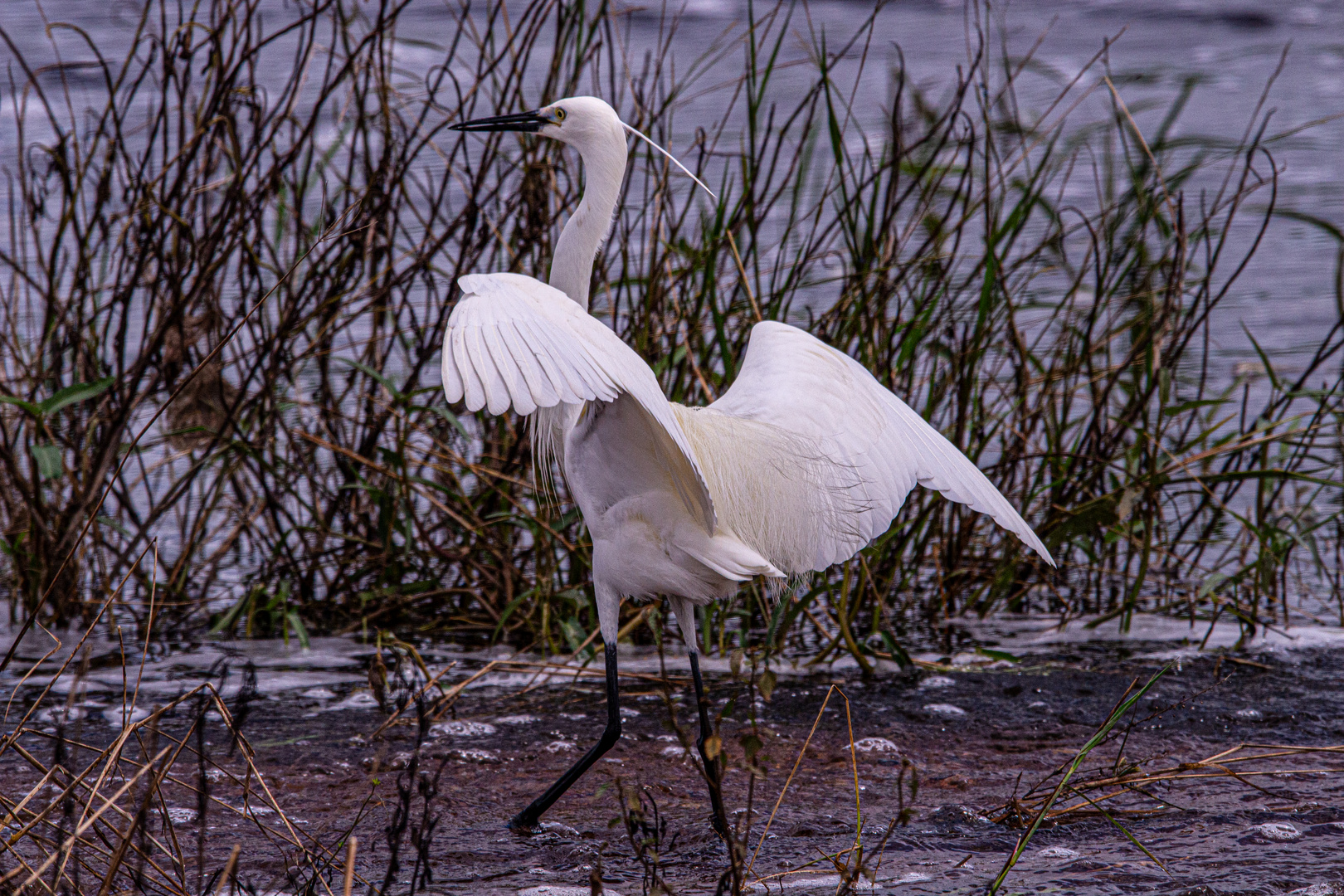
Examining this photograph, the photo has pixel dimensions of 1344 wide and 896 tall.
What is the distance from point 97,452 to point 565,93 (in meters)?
1.66

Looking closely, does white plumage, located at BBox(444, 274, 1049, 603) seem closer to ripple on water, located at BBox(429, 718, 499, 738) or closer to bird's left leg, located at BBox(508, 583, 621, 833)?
bird's left leg, located at BBox(508, 583, 621, 833)

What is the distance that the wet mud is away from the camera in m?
2.27

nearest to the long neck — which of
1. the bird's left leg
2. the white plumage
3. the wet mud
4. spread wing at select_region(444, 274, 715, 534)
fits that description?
the white plumage

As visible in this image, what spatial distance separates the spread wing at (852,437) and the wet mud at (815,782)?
0.37 metres

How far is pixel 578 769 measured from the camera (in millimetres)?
2664

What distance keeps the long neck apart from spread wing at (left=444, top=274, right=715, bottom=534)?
559 millimetres

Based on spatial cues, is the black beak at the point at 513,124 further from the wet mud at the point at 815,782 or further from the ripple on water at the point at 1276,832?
the ripple on water at the point at 1276,832

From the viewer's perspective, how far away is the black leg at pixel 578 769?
8.30 feet

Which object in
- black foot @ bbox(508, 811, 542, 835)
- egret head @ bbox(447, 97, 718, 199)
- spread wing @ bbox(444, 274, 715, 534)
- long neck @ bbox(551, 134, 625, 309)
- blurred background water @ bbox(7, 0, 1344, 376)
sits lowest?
black foot @ bbox(508, 811, 542, 835)

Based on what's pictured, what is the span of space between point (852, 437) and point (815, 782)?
0.77 metres

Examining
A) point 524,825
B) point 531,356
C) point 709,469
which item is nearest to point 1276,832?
point 709,469

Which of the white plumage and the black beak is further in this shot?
the black beak

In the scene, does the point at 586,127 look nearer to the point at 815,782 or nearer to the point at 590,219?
the point at 590,219

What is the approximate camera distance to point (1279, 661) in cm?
343
